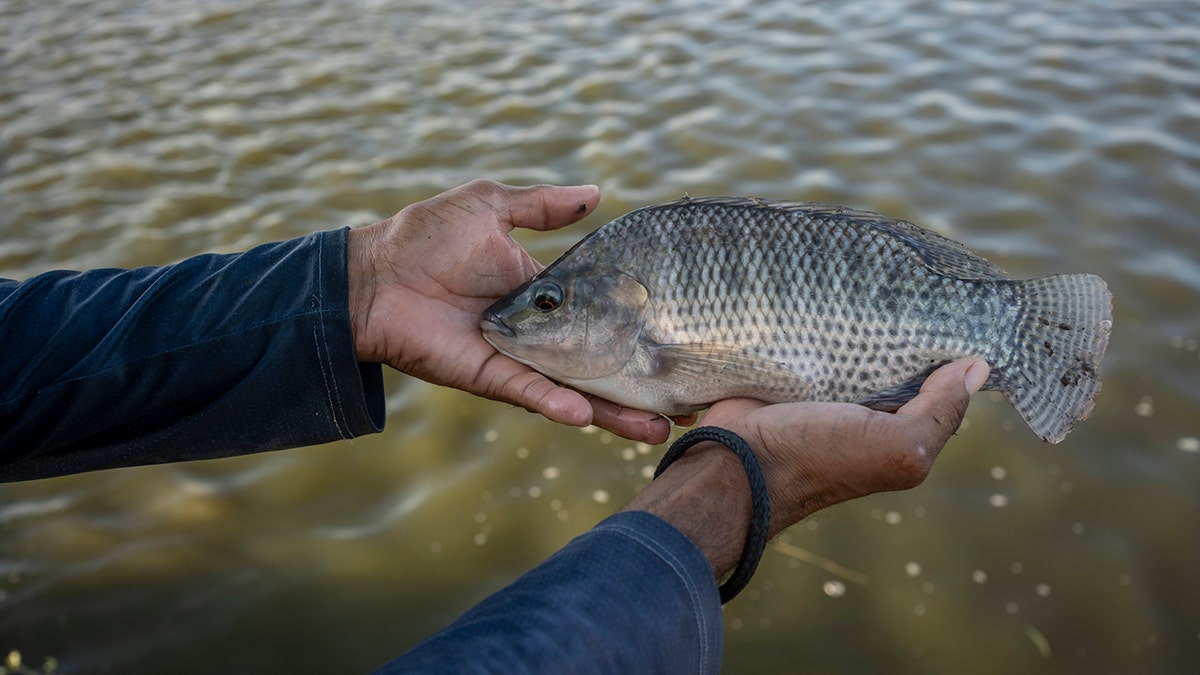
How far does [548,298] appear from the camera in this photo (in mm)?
3572

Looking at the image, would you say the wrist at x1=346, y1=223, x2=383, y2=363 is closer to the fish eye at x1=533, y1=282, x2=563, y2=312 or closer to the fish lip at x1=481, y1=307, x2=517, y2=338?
the fish lip at x1=481, y1=307, x2=517, y2=338

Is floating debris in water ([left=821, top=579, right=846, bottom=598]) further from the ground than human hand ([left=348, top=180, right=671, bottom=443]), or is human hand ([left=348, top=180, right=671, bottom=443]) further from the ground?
human hand ([left=348, top=180, right=671, bottom=443])

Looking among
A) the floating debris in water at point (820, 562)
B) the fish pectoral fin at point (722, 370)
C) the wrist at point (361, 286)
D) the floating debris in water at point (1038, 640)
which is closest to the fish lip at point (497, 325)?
the wrist at point (361, 286)

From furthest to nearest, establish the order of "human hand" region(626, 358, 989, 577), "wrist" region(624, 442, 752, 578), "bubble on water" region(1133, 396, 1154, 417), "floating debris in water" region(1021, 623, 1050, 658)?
1. "bubble on water" region(1133, 396, 1154, 417)
2. "floating debris in water" region(1021, 623, 1050, 658)
3. "human hand" region(626, 358, 989, 577)
4. "wrist" region(624, 442, 752, 578)

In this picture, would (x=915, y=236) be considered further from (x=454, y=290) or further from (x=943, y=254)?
(x=454, y=290)

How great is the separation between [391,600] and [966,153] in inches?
206

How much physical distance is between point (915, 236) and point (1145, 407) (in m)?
2.36

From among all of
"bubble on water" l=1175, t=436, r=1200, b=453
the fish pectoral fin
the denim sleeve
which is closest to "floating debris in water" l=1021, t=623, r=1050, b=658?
"bubble on water" l=1175, t=436, r=1200, b=453

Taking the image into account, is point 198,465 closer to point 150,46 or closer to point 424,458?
point 424,458

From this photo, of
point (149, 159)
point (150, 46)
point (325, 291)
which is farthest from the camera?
point (150, 46)

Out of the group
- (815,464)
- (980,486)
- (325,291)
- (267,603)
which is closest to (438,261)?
(325,291)

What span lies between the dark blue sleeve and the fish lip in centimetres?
145

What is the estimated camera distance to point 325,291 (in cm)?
312

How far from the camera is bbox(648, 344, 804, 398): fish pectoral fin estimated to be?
3.31 meters
